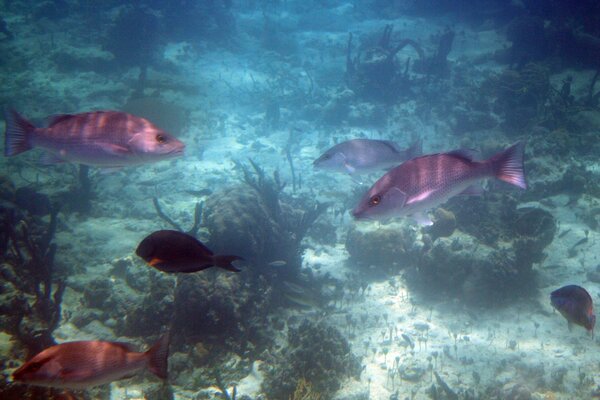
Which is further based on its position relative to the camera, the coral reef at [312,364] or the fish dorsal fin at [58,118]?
the coral reef at [312,364]

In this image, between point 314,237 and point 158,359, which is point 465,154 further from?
point 314,237

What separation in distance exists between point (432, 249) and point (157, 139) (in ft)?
19.0

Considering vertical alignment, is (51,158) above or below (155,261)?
above

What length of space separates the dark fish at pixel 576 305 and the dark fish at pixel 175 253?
4.10m

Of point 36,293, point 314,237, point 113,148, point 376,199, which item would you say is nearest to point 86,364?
point 113,148

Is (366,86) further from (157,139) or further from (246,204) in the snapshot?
(157,139)

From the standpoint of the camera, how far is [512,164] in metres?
2.89

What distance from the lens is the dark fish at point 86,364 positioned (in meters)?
2.60

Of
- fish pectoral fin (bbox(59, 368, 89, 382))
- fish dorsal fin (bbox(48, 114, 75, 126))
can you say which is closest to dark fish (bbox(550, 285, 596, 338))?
fish pectoral fin (bbox(59, 368, 89, 382))

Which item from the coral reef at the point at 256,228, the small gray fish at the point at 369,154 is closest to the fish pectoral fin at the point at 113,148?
the small gray fish at the point at 369,154

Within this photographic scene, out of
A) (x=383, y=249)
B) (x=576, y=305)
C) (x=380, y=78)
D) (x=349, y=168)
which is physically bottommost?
(x=383, y=249)

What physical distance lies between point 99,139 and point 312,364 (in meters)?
4.10

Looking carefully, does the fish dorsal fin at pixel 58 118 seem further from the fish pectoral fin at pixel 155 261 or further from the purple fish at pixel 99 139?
the fish pectoral fin at pixel 155 261

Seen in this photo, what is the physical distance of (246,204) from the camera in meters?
7.00
